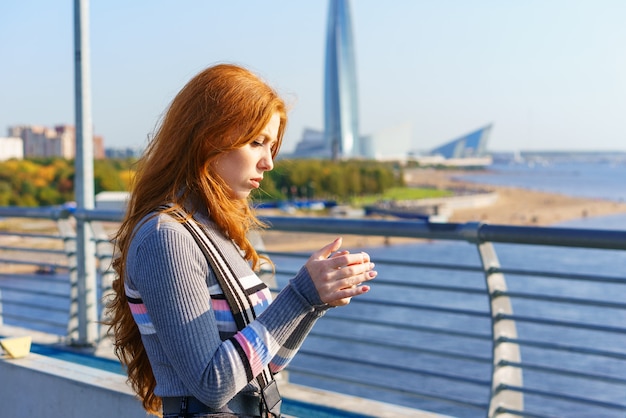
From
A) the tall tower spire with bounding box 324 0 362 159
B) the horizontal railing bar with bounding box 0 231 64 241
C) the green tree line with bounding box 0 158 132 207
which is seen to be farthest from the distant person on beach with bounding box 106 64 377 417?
the tall tower spire with bounding box 324 0 362 159

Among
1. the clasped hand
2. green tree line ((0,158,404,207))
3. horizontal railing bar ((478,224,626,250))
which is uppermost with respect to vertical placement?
the clasped hand

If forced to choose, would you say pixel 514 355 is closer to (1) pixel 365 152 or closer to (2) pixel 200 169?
(2) pixel 200 169

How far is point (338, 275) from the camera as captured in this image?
4.33 ft

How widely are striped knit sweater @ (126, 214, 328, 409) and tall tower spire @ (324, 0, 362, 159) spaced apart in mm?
111864

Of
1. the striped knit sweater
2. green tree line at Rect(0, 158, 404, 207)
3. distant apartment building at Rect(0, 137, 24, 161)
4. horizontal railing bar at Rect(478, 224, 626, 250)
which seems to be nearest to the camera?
the striped knit sweater

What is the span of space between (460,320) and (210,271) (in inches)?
1009

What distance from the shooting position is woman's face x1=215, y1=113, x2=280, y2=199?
145cm

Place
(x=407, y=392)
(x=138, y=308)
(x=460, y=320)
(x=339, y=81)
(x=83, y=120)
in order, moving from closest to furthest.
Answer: (x=138, y=308) → (x=407, y=392) → (x=83, y=120) → (x=460, y=320) → (x=339, y=81)

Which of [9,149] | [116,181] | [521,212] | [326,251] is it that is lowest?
[521,212]

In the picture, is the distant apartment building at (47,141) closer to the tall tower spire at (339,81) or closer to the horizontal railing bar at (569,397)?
the tall tower spire at (339,81)

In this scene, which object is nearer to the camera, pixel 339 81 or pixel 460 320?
pixel 460 320

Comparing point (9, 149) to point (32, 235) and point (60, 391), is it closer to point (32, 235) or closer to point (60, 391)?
point (32, 235)

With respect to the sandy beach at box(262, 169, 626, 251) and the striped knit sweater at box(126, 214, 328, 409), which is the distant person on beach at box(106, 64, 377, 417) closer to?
the striped knit sweater at box(126, 214, 328, 409)

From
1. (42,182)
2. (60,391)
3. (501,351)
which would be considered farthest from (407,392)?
(42,182)
